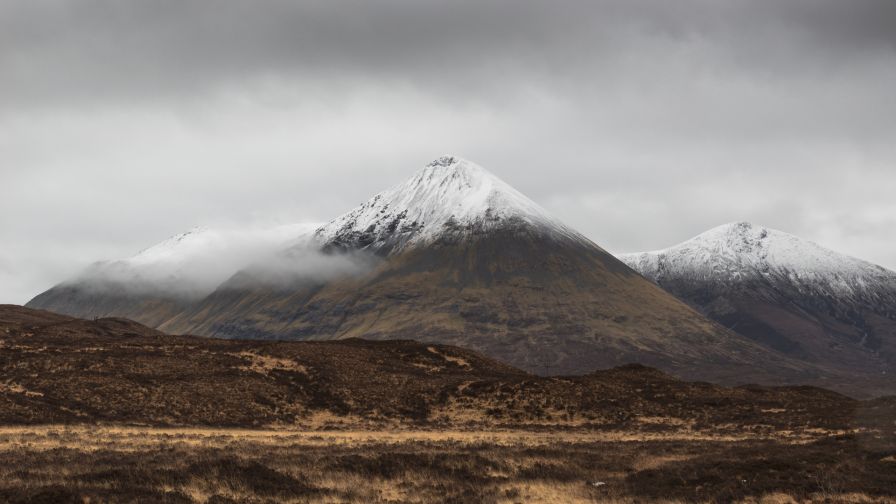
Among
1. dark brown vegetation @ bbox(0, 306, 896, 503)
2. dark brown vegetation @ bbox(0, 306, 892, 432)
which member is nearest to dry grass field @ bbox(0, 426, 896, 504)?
dark brown vegetation @ bbox(0, 306, 896, 503)

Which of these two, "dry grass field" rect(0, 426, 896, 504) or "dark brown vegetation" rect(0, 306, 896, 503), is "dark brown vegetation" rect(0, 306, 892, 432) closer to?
"dark brown vegetation" rect(0, 306, 896, 503)

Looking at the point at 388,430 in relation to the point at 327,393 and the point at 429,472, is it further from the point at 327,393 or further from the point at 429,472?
the point at 429,472

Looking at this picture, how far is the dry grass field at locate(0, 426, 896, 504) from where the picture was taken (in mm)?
28703

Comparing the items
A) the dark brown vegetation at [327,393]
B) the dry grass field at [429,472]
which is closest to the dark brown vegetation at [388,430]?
the dry grass field at [429,472]

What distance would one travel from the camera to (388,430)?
6431cm

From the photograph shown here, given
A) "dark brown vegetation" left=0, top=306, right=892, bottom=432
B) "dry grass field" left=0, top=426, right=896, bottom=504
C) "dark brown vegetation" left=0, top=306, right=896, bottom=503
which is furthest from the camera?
"dark brown vegetation" left=0, top=306, right=892, bottom=432

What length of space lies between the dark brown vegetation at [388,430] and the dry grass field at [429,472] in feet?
0.46

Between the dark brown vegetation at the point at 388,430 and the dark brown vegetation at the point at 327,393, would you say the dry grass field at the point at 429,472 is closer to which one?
the dark brown vegetation at the point at 388,430

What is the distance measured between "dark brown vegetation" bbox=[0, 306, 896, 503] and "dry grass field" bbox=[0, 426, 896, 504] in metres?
0.14

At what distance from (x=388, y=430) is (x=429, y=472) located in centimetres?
2977

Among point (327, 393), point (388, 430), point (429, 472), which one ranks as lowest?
point (388, 430)

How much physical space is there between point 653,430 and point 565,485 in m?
35.4

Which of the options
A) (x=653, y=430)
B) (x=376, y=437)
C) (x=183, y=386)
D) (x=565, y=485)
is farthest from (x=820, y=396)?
(x=183, y=386)

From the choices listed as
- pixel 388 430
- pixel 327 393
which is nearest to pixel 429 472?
pixel 388 430
